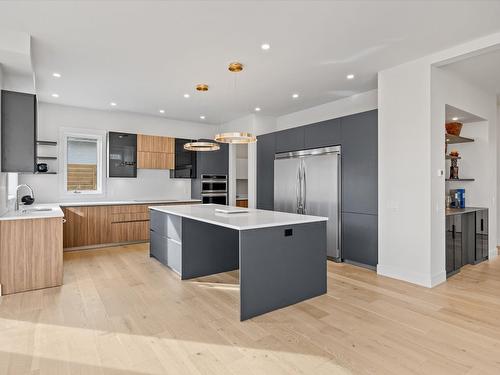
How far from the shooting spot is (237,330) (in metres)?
2.50

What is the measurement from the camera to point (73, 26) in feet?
9.67

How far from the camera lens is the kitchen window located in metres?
5.92

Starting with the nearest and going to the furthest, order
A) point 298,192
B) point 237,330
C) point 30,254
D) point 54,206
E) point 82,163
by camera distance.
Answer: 1. point 237,330
2. point 30,254
3. point 54,206
4. point 298,192
5. point 82,163

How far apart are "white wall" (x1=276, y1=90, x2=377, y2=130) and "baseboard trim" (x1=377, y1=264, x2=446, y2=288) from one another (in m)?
2.65

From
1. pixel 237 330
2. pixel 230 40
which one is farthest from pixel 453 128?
pixel 237 330

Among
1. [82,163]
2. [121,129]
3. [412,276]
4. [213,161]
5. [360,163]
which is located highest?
[121,129]

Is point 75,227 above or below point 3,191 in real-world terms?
below

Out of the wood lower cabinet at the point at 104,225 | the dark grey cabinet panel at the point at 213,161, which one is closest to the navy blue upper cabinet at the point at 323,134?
the dark grey cabinet panel at the point at 213,161

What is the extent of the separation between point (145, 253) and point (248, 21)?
4.12 m

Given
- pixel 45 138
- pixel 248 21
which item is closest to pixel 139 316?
pixel 248 21

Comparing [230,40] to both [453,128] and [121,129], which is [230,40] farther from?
[121,129]

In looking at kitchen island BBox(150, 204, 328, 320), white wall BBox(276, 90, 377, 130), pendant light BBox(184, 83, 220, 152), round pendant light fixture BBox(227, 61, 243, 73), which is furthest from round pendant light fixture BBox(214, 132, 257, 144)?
white wall BBox(276, 90, 377, 130)

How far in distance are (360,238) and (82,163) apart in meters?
5.52

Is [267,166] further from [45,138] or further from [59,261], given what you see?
[45,138]
